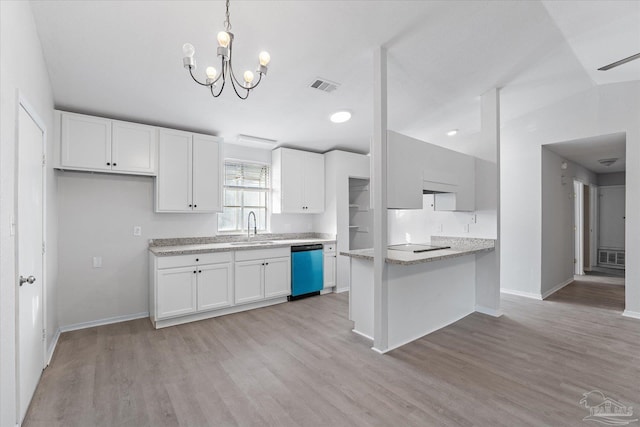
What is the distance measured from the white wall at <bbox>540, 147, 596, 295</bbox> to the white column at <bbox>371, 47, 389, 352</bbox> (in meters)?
3.29

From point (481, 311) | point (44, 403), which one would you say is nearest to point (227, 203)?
point (44, 403)

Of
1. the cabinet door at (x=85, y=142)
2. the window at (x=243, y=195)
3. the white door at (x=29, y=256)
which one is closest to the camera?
the white door at (x=29, y=256)

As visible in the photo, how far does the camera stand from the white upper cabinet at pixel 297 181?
15.8 ft

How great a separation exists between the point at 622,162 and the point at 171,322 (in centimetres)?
793

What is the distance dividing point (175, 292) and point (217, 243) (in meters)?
1.01

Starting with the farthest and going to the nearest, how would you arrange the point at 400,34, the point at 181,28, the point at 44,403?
the point at 400,34
the point at 181,28
the point at 44,403

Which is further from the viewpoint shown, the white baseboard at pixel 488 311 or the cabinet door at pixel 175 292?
the white baseboard at pixel 488 311

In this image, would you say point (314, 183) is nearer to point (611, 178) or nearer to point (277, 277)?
point (277, 277)

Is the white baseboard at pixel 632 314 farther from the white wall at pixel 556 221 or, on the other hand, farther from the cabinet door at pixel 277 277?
the cabinet door at pixel 277 277

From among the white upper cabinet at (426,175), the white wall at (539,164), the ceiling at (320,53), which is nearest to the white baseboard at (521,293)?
the white wall at (539,164)

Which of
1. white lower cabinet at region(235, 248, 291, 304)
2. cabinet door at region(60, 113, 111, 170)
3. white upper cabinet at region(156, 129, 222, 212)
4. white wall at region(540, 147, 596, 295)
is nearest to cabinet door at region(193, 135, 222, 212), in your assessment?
white upper cabinet at region(156, 129, 222, 212)

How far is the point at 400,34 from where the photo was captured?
9.07 ft

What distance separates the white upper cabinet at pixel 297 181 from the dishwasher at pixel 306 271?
0.69 m

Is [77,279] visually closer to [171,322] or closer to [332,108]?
[171,322]
